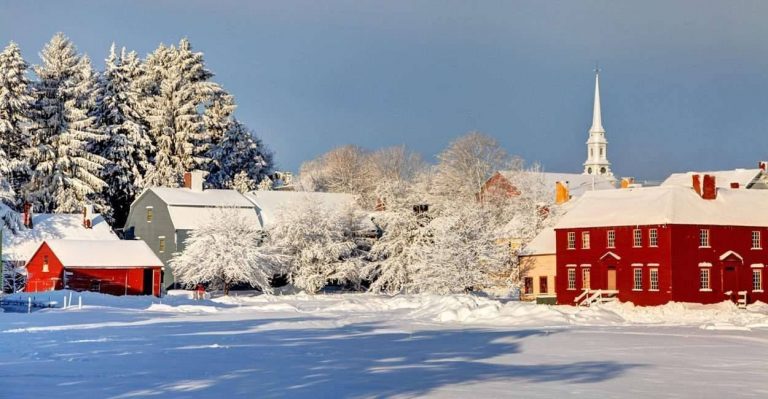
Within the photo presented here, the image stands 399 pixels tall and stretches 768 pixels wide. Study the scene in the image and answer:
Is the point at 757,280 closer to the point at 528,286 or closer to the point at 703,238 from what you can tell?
the point at 703,238

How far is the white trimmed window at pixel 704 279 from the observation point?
6366 cm

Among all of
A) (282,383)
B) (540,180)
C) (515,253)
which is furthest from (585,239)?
(282,383)

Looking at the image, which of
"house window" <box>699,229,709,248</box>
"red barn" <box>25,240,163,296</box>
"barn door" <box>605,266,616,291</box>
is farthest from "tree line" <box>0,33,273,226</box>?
"house window" <box>699,229,709,248</box>

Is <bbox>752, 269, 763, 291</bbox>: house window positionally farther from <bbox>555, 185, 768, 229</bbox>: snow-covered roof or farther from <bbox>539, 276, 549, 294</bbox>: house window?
<bbox>539, 276, 549, 294</bbox>: house window

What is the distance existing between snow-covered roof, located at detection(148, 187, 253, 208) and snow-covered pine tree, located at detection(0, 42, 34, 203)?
34.0 feet

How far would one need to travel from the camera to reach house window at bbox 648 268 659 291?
63844 millimetres

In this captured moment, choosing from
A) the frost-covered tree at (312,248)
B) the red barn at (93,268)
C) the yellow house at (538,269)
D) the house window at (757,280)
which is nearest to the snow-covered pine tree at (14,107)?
the red barn at (93,268)

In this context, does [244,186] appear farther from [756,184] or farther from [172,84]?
[756,184]

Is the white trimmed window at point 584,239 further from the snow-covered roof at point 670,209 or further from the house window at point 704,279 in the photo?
the house window at point 704,279

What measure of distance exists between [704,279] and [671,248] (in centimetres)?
284

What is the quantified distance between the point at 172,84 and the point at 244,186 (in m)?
11.6

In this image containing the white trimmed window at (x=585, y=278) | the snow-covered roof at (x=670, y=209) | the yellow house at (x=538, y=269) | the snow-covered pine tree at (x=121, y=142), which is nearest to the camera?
the snow-covered roof at (x=670, y=209)

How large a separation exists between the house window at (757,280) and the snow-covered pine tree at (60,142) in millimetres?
49678

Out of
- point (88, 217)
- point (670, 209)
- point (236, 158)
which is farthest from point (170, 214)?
point (670, 209)
